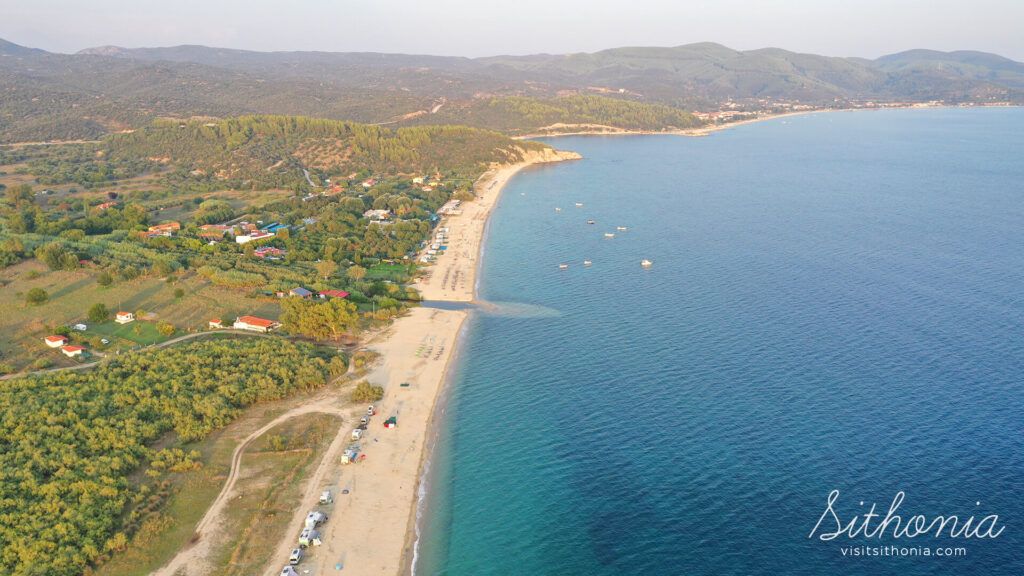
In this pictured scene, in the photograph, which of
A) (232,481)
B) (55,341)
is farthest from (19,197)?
(232,481)

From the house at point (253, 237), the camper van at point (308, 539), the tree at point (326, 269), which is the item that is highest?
the house at point (253, 237)

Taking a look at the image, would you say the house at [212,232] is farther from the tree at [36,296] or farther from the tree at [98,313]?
the tree at [98,313]

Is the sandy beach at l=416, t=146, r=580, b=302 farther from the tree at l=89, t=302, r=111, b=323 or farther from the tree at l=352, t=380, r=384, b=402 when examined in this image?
the tree at l=89, t=302, r=111, b=323

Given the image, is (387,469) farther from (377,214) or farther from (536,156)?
(536,156)

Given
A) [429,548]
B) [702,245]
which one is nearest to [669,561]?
[429,548]

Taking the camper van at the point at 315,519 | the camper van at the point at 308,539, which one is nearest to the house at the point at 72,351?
the camper van at the point at 315,519

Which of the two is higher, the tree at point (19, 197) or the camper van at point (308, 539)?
the tree at point (19, 197)
